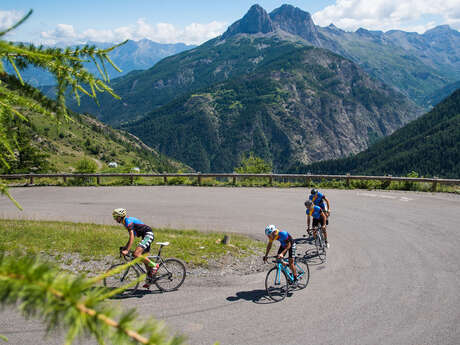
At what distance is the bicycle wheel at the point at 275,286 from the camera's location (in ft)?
30.3

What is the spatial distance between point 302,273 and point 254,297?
1.60m

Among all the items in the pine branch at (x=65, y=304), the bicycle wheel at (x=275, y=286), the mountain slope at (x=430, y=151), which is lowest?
the bicycle wheel at (x=275, y=286)

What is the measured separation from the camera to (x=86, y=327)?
1.03 metres

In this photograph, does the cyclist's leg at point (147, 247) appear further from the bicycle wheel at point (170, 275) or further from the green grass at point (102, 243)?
the green grass at point (102, 243)

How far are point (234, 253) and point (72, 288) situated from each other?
11.3 m

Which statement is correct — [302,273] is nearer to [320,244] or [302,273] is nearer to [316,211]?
[320,244]

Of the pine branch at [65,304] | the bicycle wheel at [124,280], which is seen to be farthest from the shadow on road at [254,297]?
the pine branch at [65,304]

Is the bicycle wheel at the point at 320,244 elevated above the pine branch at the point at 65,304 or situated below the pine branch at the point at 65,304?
below

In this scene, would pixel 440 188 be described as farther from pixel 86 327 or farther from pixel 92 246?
pixel 86 327

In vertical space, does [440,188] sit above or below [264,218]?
above

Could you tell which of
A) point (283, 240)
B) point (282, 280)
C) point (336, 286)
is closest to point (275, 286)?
point (282, 280)

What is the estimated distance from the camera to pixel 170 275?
944 cm

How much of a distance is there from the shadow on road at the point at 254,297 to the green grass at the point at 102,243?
2.15 meters

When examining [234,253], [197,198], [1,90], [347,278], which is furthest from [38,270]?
[197,198]
